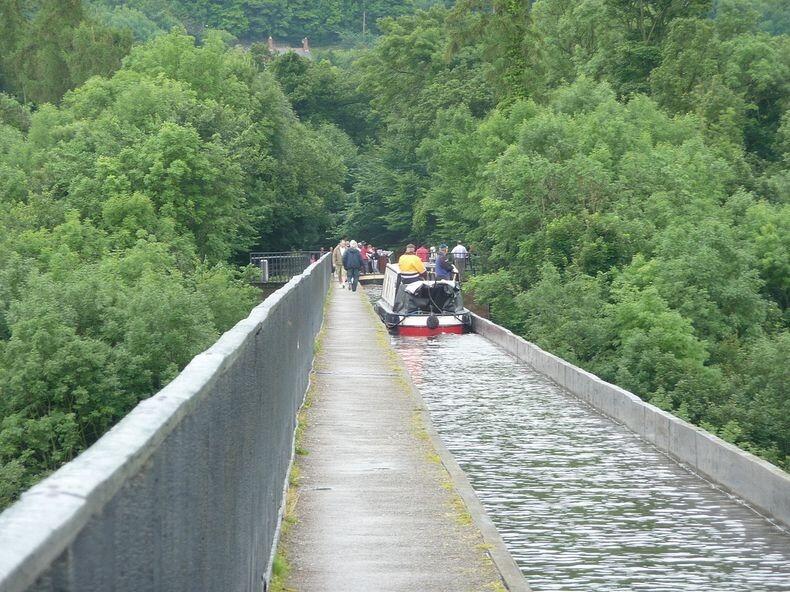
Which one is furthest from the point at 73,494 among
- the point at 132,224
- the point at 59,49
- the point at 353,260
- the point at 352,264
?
the point at 59,49

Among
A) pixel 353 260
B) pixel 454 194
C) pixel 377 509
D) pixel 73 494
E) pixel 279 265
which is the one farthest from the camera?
pixel 279 265

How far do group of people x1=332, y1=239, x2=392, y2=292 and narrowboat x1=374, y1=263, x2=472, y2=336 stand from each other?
16977 mm

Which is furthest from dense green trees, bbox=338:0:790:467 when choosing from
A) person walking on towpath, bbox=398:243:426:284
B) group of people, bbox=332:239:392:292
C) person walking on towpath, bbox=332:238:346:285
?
person walking on towpath, bbox=332:238:346:285

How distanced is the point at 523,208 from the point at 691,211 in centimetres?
518

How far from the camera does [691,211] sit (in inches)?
1689

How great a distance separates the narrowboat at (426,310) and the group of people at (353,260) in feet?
55.7

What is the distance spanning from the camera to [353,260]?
5834 centimetres

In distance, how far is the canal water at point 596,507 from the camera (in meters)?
A: 11.2

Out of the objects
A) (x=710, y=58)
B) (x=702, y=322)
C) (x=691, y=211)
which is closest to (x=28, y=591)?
(x=702, y=322)

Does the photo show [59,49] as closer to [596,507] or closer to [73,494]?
[596,507]

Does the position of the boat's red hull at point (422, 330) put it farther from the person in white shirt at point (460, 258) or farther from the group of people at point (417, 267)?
the person in white shirt at point (460, 258)

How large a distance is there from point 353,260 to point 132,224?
367 inches

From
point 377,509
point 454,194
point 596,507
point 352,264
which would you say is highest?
point 454,194

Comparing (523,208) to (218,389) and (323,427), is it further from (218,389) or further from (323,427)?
(218,389)
